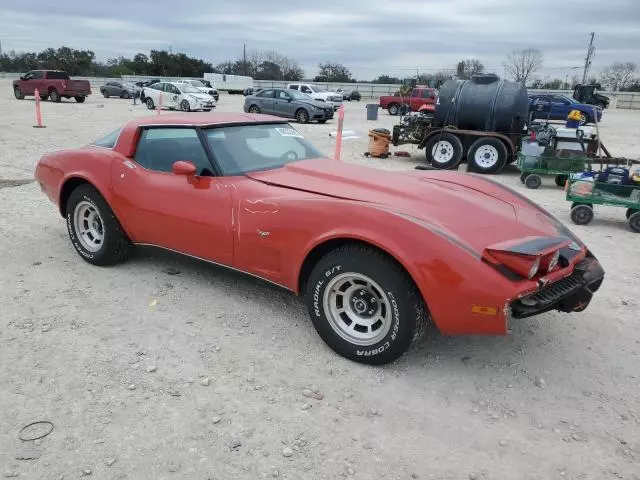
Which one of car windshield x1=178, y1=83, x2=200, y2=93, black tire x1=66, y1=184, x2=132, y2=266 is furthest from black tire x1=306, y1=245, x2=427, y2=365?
car windshield x1=178, y1=83, x2=200, y2=93

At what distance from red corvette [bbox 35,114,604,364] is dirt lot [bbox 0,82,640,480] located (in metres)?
0.38

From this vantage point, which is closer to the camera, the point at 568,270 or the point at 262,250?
the point at 568,270

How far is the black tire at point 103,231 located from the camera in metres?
4.44

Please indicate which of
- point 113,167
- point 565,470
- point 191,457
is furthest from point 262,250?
point 565,470

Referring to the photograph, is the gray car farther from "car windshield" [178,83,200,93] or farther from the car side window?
the car side window

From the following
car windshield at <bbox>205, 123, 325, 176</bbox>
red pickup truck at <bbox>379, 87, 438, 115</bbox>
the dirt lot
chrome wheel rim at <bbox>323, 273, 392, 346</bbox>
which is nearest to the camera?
the dirt lot

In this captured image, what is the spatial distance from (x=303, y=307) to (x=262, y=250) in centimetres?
75

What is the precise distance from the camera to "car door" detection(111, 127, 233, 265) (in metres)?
3.69

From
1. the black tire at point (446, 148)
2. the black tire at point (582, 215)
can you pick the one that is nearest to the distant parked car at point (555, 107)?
the black tire at point (446, 148)

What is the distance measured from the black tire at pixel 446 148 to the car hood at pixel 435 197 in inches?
320

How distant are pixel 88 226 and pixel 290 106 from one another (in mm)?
18929

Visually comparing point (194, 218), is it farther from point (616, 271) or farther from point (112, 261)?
point (616, 271)

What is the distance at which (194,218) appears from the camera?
12.4 feet

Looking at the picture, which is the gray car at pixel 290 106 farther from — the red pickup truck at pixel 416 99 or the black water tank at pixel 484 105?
the black water tank at pixel 484 105
